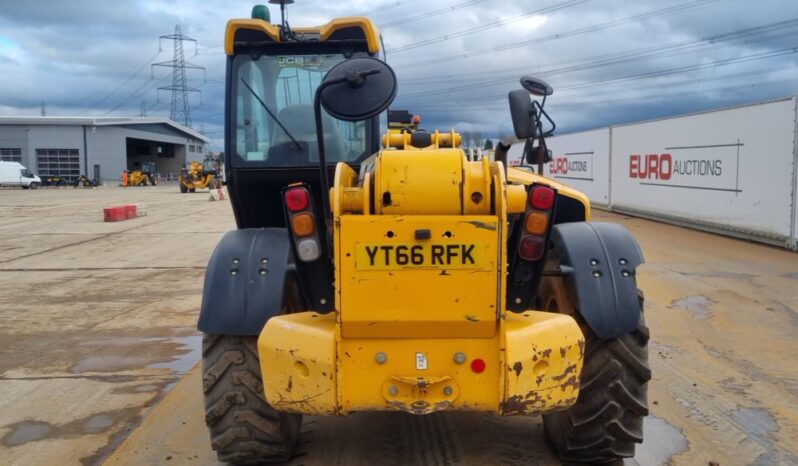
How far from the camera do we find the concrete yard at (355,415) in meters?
4.42

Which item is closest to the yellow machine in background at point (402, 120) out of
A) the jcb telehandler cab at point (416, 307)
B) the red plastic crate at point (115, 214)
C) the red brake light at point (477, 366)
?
the jcb telehandler cab at point (416, 307)

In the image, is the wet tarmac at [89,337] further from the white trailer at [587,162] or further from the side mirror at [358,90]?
the white trailer at [587,162]

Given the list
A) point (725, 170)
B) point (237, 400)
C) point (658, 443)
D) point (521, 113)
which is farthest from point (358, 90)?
point (725, 170)

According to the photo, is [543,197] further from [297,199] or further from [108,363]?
[108,363]

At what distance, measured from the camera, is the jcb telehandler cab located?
10.4 ft

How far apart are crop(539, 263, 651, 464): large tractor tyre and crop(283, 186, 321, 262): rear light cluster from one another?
4.55 feet

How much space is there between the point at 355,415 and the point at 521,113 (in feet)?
7.63

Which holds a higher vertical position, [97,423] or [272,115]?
[272,115]

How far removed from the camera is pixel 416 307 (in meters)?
3.19

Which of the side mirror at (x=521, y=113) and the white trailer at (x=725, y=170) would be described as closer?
the side mirror at (x=521, y=113)

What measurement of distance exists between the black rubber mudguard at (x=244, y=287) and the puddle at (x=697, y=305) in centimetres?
583

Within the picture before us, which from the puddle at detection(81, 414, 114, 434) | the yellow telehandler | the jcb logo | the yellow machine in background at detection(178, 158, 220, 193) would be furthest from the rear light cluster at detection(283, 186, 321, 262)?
the yellow telehandler

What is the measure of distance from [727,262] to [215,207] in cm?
2287

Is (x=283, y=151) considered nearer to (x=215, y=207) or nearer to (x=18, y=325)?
(x=18, y=325)
